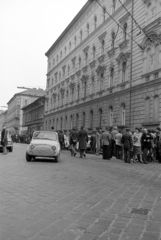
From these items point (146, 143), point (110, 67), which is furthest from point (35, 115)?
point (146, 143)

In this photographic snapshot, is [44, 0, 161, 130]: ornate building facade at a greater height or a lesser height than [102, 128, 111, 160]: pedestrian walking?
greater

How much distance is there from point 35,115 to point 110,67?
43918 millimetres

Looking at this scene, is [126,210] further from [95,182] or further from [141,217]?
[95,182]

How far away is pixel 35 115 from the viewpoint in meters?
74.0

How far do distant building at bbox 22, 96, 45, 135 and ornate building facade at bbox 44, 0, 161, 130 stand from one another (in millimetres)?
12997

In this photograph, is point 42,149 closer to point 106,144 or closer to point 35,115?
point 106,144

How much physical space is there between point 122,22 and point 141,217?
28.3m

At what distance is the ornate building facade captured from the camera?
2523cm

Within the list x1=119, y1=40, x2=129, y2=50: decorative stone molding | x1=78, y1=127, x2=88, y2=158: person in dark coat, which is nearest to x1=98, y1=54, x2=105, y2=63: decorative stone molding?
x1=119, y1=40, x2=129, y2=50: decorative stone molding

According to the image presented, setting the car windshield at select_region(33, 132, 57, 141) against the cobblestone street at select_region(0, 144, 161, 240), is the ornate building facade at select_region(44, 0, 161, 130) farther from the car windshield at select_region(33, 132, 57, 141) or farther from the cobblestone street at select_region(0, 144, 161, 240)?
the cobblestone street at select_region(0, 144, 161, 240)

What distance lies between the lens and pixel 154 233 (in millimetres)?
3924

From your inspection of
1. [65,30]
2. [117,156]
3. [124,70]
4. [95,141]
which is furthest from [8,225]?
[65,30]

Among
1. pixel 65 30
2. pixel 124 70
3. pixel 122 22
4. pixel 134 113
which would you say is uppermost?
pixel 65 30

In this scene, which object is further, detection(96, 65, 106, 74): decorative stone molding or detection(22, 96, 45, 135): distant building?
detection(22, 96, 45, 135): distant building
